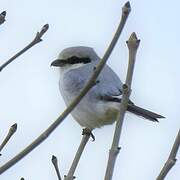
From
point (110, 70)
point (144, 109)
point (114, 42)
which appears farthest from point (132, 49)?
point (110, 70)

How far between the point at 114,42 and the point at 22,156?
17.4 inches

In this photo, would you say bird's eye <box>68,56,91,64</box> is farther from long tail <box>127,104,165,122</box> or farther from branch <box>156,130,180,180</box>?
branch <box>156,130,180,180</box>

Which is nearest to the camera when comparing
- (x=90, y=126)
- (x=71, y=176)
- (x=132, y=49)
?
(x=132, y=49)

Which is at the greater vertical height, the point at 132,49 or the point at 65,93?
the point at 132,49

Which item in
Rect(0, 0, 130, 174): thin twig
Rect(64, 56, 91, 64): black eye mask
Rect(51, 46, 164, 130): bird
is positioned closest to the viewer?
Rect(0, 0, 130, 174): thin twig

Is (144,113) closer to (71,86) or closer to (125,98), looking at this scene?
(71,86)

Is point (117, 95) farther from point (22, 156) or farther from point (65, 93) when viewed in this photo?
point (22, 156)

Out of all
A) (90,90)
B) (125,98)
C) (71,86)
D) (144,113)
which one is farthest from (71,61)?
(125,98)

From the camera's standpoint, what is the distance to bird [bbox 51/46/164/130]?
364 cm

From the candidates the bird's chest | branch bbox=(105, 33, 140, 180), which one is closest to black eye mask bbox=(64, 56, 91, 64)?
the bird's chest

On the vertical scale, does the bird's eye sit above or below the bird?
above

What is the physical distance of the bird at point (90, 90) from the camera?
11.9ft

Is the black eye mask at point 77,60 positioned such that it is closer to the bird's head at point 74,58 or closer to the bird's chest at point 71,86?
the bird's head at point 74,58

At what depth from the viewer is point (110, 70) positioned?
12.4 ft
